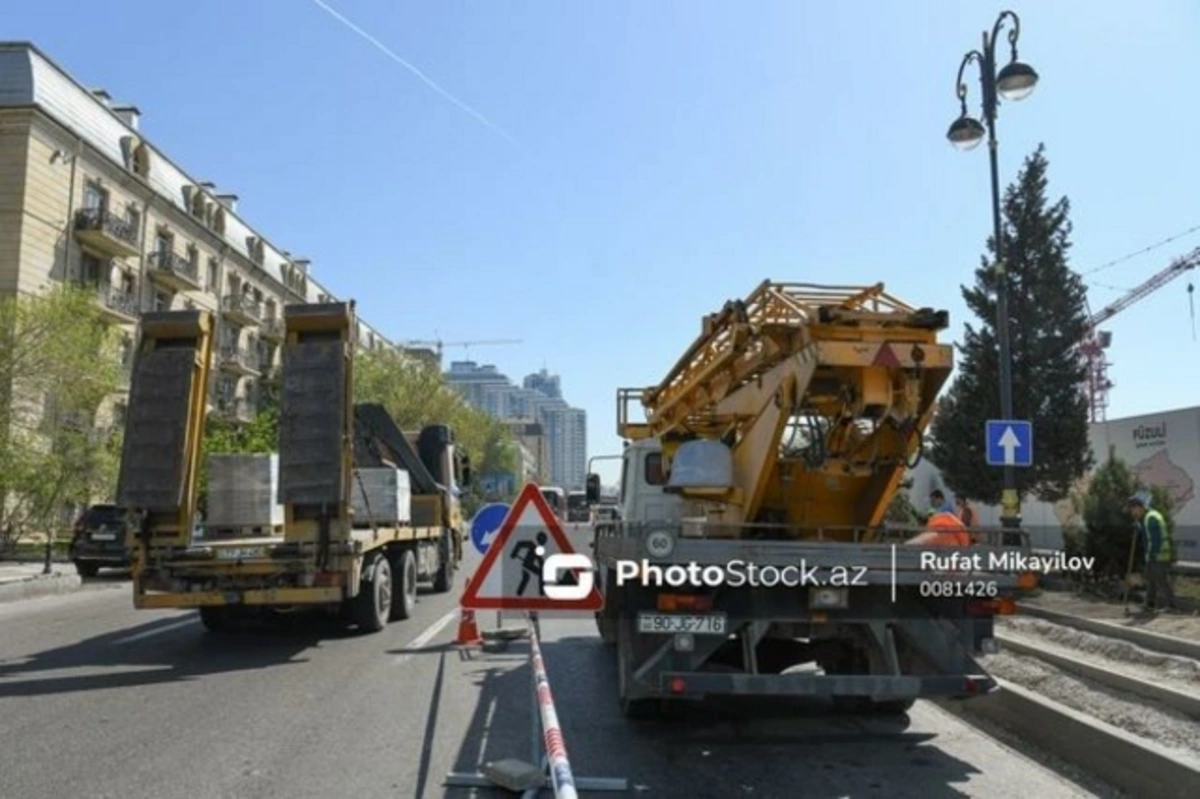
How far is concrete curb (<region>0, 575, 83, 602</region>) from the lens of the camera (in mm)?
17969

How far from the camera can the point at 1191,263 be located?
67812 mm

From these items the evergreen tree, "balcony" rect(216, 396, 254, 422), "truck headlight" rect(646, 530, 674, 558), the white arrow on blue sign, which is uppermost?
"balcony" rect(216, 396, 254, 422)

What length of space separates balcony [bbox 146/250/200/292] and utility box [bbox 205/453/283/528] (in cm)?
4067

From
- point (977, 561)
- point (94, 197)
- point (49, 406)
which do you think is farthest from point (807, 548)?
point (94, 197)

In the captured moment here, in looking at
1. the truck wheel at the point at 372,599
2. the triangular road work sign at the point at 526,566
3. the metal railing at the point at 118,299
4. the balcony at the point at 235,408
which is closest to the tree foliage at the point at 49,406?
the truck wheel at the point at 372,599

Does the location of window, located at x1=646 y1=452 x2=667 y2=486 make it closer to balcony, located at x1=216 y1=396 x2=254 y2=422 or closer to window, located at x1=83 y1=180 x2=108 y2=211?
window, located at x1=83 y1=180 x2=108 y2=211

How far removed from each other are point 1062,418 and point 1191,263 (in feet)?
183

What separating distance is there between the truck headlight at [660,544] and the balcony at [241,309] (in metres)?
56.9

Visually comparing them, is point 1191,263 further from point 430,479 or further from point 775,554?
point 775,554

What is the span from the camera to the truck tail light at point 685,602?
636 centimetres

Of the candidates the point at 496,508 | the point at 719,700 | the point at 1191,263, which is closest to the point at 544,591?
the point at 719,700

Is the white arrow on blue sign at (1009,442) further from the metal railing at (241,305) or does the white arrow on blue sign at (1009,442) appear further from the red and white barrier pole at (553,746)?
the metal railing at (241,305)

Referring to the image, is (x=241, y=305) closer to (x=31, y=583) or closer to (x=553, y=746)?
(x=31, y=583)

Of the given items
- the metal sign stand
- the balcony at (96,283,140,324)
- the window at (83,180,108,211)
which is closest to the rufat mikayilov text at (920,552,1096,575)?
the metal sign stand
